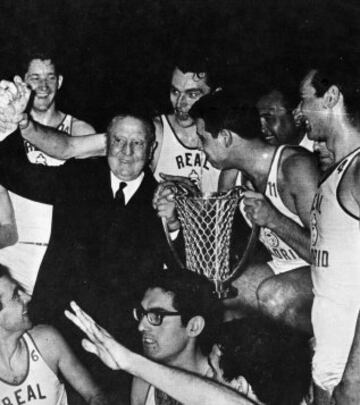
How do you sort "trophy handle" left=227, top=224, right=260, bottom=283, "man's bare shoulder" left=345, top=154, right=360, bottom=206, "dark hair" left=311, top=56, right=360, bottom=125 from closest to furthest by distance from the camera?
1. "man's bare shoulder" left=345, top=154, right=360, bottom=206
2. "dark hair" left=311, top=56, right=360, bottom=125
3. "trophy handle" left=227, top=224, right=260, bottom=283

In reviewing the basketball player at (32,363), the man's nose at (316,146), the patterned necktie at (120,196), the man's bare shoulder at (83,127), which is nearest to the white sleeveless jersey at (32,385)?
the basketball player at (32,363)

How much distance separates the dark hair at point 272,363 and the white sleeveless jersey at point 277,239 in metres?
0.29

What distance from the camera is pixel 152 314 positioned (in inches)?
133

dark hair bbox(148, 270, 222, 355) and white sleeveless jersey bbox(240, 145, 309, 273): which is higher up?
white sleeveless jersey bbox(240, 145, 309, 273)

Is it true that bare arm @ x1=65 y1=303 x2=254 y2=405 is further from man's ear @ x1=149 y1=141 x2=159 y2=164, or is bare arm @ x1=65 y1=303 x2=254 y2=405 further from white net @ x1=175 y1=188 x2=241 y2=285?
man's ear @ x1=149 y1=141 x2=159 y2=164

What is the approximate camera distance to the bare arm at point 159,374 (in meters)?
3.32

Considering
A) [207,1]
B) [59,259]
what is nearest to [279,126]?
[207,1]

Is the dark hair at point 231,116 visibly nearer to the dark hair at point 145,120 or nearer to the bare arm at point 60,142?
the dark hair at point 145,120

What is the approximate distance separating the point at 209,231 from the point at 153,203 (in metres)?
0.28

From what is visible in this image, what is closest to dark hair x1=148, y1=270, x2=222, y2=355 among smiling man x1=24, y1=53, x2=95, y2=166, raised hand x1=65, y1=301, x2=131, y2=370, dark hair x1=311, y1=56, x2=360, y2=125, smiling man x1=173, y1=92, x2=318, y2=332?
smiling man x1=173, y1=92, x2=318, y2=332

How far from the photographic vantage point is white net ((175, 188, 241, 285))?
11.0 ft

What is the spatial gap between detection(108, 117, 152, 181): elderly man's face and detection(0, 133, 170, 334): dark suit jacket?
56 mm

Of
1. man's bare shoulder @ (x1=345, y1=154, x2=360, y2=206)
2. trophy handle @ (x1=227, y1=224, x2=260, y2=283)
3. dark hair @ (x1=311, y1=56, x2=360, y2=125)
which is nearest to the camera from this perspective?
man's bare shoulder @ (x1=345, y1=154, x2=360, y2=206)

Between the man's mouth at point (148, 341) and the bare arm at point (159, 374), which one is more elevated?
the man's mouth at point (148, 341)
